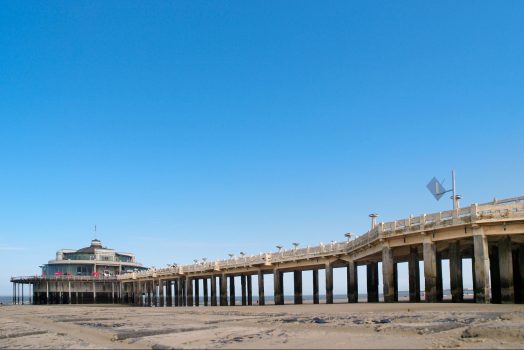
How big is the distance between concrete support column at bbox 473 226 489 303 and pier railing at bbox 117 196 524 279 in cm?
86

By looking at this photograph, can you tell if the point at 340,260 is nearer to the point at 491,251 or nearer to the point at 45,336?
the point at 491,251

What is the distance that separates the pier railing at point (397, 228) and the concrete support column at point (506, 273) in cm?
207

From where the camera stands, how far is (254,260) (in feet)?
173

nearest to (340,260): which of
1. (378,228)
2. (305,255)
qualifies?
(305,255)

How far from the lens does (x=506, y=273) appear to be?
87.8 feet

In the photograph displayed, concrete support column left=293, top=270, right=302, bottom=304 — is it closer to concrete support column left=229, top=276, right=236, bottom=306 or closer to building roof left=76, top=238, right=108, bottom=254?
concrete support column left=229, top=276, right=236, bottom=306

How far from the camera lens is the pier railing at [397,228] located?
26.5 metres

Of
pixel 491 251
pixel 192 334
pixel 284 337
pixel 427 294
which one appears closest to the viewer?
pixel 284 337

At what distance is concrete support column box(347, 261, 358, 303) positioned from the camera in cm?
4038

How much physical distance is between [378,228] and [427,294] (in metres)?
6.67

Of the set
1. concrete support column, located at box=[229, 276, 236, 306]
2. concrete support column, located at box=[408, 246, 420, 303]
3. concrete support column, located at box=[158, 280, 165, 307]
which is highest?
concrete support column, located at box=[408, 246, 420, 303]

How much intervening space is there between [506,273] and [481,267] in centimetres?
156

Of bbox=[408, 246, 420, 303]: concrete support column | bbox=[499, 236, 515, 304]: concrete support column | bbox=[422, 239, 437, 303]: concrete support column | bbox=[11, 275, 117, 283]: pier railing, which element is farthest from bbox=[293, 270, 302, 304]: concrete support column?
bbox=[11, 275, 117, 283]: pier railing

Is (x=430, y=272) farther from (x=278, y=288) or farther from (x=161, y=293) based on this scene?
(x=161, y=293)
